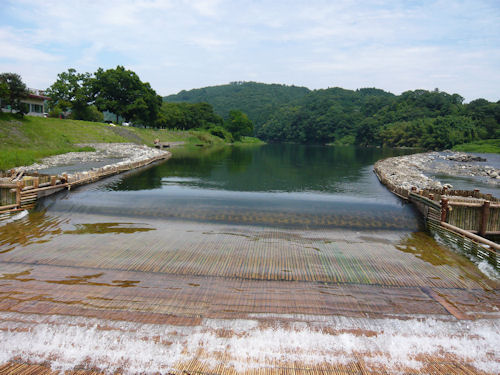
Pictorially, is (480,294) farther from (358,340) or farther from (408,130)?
(408,130)

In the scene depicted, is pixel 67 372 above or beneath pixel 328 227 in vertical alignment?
beneath

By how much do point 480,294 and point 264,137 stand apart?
517 ft

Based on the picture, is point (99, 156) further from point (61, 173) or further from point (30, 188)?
point (30, 188)

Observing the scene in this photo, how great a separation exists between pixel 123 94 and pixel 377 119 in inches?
3691

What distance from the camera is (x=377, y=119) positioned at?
5002 inches

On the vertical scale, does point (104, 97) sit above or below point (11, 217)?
above

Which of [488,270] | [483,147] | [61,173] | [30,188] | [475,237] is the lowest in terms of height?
[488,270]

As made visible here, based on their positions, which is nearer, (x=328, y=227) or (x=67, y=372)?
(x=67, y=372)

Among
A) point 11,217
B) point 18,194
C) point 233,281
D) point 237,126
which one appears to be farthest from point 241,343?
point 237,126

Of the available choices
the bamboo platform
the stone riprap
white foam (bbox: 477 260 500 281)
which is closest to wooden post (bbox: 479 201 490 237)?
white foam (bbox: 477 260 500 281)

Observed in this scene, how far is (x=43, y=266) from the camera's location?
9.67 meters

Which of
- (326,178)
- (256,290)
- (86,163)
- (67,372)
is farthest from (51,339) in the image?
(86,163)

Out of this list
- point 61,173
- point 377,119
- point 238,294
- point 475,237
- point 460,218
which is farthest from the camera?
point 377,119

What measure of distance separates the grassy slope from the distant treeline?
77368mm
